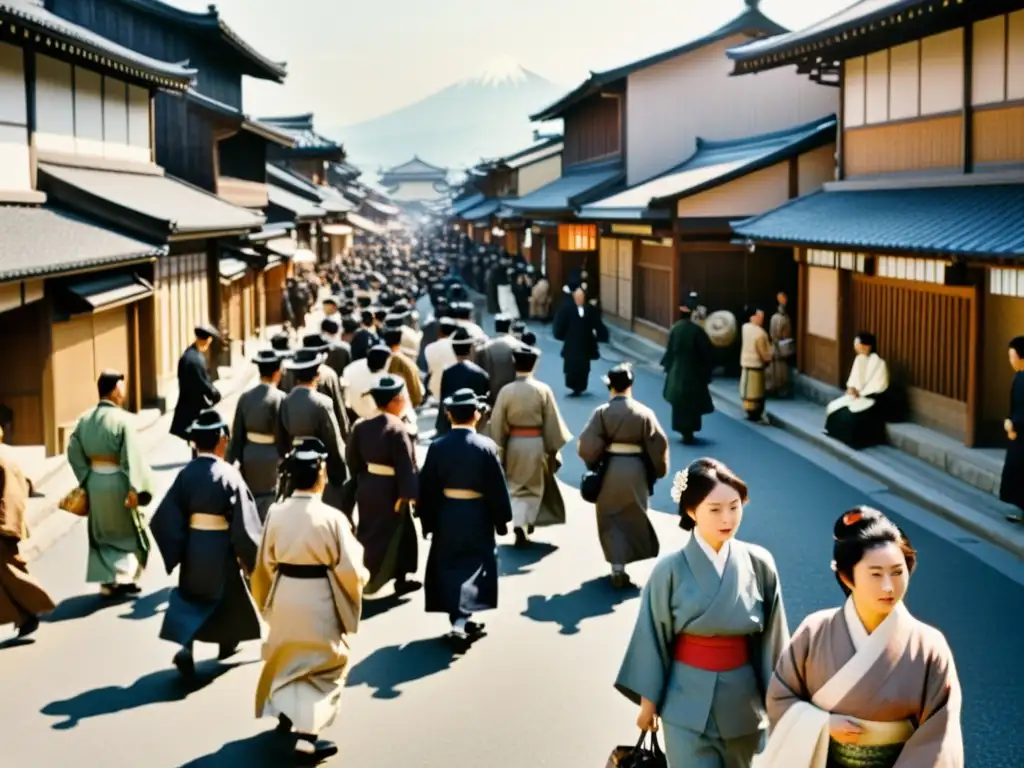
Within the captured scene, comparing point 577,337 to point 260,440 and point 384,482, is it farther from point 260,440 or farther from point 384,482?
point 384,482

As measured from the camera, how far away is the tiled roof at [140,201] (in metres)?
16.3

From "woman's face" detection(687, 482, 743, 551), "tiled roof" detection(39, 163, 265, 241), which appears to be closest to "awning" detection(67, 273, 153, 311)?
"tiled roof" detection(39, 163, 265, 241)

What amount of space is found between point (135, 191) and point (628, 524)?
1189 centimetres

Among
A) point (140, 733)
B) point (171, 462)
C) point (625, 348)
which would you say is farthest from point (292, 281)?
point (140, 733)

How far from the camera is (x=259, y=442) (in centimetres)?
1093

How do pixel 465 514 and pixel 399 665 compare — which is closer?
pixel 399 665

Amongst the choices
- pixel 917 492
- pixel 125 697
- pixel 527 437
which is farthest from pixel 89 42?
pixel 917 492

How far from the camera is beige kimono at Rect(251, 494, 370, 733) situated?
7.02m

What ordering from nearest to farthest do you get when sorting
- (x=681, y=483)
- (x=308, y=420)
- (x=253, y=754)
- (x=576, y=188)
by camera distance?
(x=681, y=483), (x=253, y=754), (x=308, y=420), (x=576, y=188)

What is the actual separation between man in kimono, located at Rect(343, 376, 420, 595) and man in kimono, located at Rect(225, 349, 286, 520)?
116 cm

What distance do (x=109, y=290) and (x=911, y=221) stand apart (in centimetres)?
1021

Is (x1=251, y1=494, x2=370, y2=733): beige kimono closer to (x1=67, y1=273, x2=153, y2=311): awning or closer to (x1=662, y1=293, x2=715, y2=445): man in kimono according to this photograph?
(x1=67, y1=273, x2=153, y2=311): awning

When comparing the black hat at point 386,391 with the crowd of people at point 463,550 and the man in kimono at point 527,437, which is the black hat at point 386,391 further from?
the man in kimono at point 527,437

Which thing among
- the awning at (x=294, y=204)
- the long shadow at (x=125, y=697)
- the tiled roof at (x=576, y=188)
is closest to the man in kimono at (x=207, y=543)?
the long shadow at (x=125, y=697)
